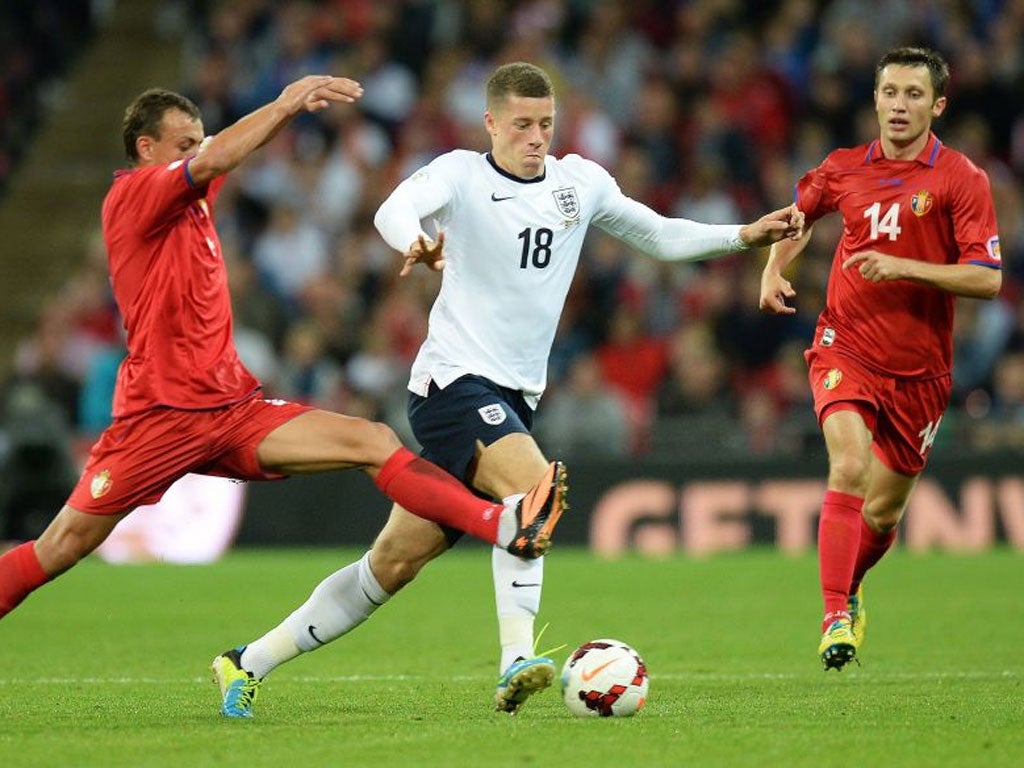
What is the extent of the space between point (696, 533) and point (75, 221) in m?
9.12

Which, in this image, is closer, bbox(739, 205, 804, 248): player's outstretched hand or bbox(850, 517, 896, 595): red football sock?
bbox(739, 205, 804, 248): player's outstretched hand

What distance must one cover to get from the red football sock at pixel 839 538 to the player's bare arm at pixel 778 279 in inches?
34.3

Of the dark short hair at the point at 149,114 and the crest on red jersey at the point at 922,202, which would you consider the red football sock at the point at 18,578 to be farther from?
the crest on red jersey at the point at 922,202

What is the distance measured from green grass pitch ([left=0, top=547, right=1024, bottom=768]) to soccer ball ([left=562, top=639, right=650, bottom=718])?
0.09 meters

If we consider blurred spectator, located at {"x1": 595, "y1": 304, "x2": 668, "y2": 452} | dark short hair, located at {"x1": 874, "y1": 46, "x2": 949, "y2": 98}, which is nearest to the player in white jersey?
dark short hair, located at {"x1": 874, "y1": 46, "x2": 949, "y2": 98}

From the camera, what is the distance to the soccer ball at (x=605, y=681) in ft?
A: 23.1

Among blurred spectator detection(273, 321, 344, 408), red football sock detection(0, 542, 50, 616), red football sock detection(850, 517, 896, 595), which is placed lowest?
red football sock detection(850, 517, 896, 595)

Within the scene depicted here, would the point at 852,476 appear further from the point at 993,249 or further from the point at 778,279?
the point at 993,249

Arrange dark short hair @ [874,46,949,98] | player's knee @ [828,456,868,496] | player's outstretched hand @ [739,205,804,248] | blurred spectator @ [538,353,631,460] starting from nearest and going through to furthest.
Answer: player's outstretched hand @ [739,205,804,248]
player's knee @ [828,456,868,496]
dark short hair @ [874,46,949,98]
blurred spectator @ [538,353,631,460]

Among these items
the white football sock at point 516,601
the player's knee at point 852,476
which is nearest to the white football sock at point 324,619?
the white football sock at point 516,601

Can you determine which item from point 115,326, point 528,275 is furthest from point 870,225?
point 115,326

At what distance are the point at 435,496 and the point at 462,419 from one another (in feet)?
1.25

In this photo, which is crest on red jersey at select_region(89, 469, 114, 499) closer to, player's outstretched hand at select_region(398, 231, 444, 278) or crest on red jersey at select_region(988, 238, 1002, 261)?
player's outstretched hand at select_region(398, 231, 444, 278)

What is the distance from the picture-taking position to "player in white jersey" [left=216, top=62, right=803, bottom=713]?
23.5 feet
